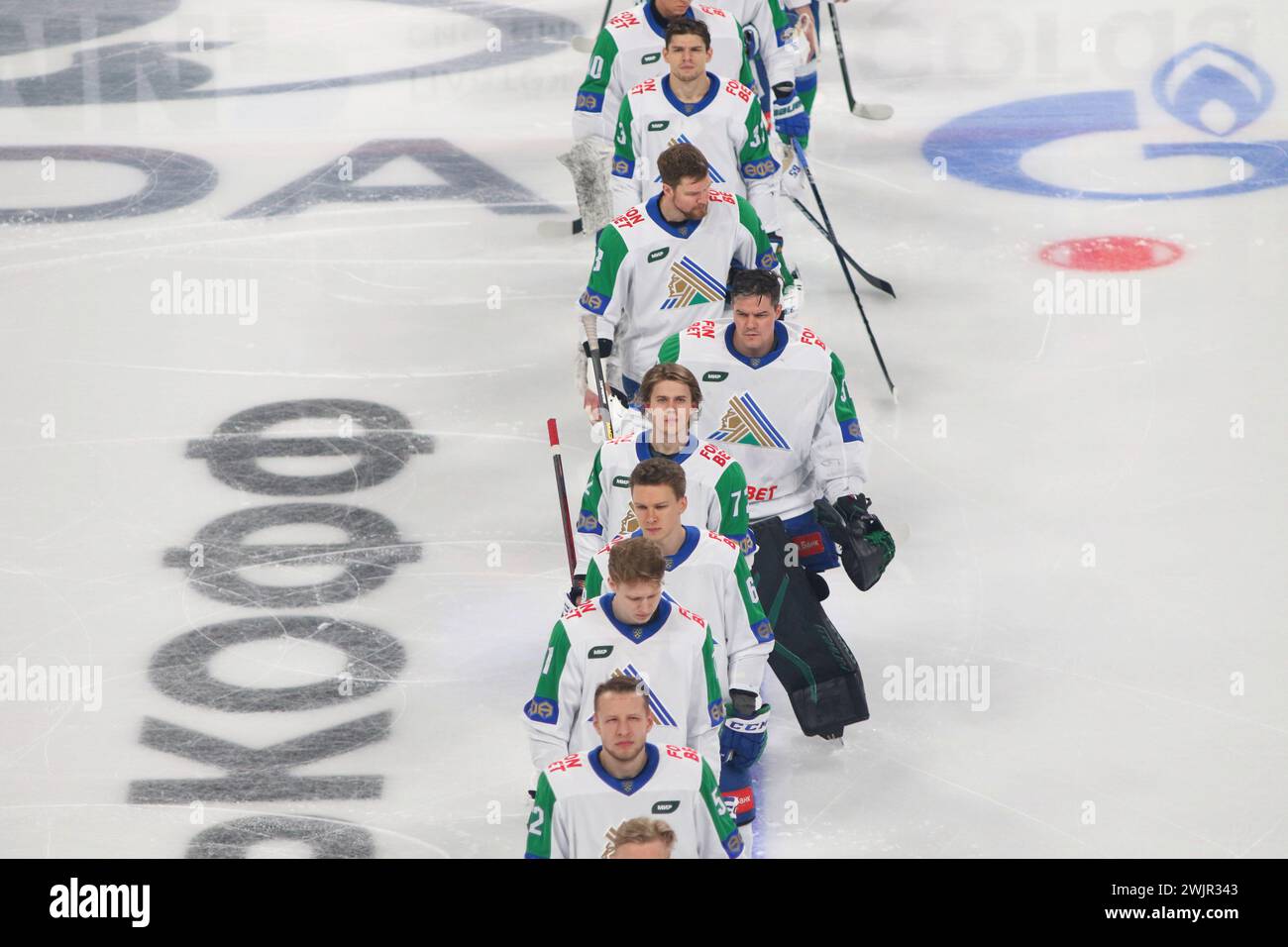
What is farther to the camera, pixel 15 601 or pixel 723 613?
pixel 15 601

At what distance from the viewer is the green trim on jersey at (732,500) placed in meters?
5.87

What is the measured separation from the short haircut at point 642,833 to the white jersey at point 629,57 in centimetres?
462

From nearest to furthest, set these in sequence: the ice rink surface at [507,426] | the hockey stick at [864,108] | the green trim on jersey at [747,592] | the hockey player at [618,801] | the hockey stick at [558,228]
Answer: the hockey player at [618,801] → the green trim on jersey at [747,592] → the ice rink surface at [507,426] → the hockey stick at [558,228] → the hockey stick at [864,108]

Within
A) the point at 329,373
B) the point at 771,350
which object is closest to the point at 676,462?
the point at 771,350

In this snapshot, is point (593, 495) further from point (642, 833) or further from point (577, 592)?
point (642, 833)

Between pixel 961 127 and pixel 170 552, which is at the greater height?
pixel 961 127

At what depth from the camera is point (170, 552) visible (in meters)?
7.41

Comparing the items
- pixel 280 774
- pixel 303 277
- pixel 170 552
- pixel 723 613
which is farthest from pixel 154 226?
pixel 723 613

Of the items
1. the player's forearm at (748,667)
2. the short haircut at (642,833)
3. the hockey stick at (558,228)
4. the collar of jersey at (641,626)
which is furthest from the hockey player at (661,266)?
the short haircut at (642,833)

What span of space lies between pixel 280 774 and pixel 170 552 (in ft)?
4.80

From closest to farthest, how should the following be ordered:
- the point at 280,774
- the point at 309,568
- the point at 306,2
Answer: the point at 280,774 → the point at 309,568 → the point at 306,2

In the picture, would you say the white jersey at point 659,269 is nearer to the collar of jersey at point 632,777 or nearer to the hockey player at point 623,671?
the hockey player at point 623,671

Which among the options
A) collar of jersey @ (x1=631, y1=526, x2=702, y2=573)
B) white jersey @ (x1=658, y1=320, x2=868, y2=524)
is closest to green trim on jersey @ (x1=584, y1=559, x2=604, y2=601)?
collar of jersey @ (x1=631, y1=526, x2=702, y2=573)
